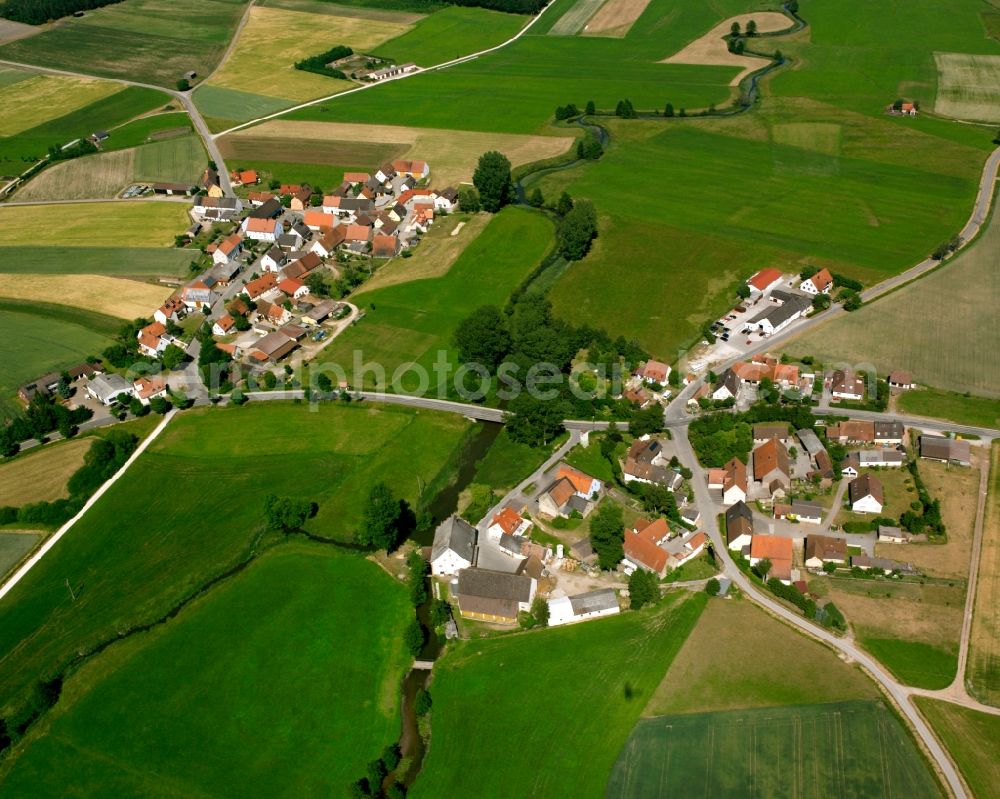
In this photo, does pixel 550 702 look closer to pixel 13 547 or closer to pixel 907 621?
pixel 907 621

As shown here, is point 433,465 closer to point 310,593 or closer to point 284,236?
point 310,593

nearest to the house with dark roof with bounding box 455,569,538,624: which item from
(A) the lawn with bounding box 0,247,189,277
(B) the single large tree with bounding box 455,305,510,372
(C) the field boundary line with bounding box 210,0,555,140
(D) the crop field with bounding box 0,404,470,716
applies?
(D) the crop field with bounding box 0,404,470,716

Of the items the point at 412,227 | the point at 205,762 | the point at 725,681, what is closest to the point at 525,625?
the point at 725,681

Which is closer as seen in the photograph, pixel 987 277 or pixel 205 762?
pixel 205 762

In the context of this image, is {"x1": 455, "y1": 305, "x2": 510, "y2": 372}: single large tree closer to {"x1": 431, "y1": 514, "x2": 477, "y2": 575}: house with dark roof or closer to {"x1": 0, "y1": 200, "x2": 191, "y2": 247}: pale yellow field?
{"x1": 431, "y1": 514, "x2": 477, "y2": 575}: house with dark roof

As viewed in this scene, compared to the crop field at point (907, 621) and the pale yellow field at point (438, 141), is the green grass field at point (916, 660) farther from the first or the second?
the pale yellow field at point (438, 141)

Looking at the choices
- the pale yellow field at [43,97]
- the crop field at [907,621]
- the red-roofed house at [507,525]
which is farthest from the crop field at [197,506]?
the pale yellow field at [43,97]
